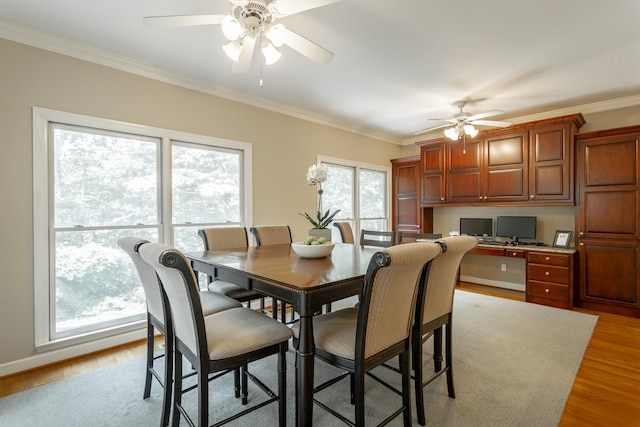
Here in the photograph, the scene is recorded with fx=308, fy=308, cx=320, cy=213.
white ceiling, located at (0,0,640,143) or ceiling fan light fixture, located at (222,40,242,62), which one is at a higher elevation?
white ceiling, located at (0,0,640,143)

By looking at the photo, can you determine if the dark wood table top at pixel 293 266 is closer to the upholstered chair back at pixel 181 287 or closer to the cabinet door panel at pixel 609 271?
the upholstered chair back at pixel 181 287

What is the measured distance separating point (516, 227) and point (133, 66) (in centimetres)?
512

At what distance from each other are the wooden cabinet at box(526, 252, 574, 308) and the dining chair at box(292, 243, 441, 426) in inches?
128

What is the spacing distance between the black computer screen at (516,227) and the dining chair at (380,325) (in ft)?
12.1

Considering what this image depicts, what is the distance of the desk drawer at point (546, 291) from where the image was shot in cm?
377

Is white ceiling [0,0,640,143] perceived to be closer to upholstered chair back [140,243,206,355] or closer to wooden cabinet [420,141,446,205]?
wooden cabinet [420,141,446,205]

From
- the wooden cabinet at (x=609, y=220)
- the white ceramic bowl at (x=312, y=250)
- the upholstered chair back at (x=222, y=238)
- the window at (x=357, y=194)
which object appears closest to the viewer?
the white ceramic bowl at (x=312, y=250)

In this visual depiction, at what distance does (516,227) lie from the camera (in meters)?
4.49

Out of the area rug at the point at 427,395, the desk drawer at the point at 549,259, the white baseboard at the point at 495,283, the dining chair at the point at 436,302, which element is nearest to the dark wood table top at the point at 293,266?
the dining chair at the point at 436,302

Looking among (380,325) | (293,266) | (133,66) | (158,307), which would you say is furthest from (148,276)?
(133,66)

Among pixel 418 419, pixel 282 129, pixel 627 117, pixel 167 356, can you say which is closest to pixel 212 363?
pixel 167 356

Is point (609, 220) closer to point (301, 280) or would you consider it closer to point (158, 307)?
point (301, 280)

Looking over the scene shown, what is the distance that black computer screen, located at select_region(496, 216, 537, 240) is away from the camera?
4.36m

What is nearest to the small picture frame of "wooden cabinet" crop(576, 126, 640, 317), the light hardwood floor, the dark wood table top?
"wooden cabinet" crop(576, 126, 640, 317)
